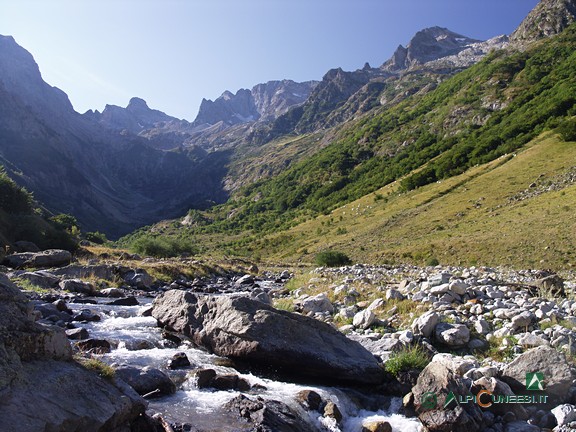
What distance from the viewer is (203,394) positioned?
8070 millimetres

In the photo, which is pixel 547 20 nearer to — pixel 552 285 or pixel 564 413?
pixel 552 285

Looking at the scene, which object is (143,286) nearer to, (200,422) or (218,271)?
(218,271)

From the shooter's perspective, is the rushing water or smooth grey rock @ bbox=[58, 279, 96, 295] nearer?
the rushing water

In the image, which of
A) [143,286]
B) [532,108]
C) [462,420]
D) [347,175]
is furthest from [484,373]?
[347,175]

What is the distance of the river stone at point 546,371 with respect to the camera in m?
7.05

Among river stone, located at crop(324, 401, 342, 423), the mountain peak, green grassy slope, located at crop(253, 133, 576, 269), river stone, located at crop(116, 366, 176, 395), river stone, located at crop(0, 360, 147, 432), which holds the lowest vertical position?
green grassy slope, located at crop(253, 133, 576, 269)

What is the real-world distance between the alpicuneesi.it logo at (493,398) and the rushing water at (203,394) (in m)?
0.49

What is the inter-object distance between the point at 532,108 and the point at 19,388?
114 metres

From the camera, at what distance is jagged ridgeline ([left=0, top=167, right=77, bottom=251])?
3422cm

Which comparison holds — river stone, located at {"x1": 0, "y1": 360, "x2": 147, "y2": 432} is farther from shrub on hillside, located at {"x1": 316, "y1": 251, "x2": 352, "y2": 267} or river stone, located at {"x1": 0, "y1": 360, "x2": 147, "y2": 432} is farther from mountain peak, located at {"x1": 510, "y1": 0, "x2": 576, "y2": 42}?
mountain peak, located at {"x1": 510, "y1": 0, "x2": 576, "y2": 42}

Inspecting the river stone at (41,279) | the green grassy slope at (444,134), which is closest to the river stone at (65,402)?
the river stone at (41,279)

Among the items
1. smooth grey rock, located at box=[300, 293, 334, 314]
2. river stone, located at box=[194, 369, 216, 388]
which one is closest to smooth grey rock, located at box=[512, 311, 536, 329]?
smooth grey rock, located at box=[300, 293, 334, 314]

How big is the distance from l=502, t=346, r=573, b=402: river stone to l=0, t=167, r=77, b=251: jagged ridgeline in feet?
114

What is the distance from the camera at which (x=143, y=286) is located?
77.8 feet
